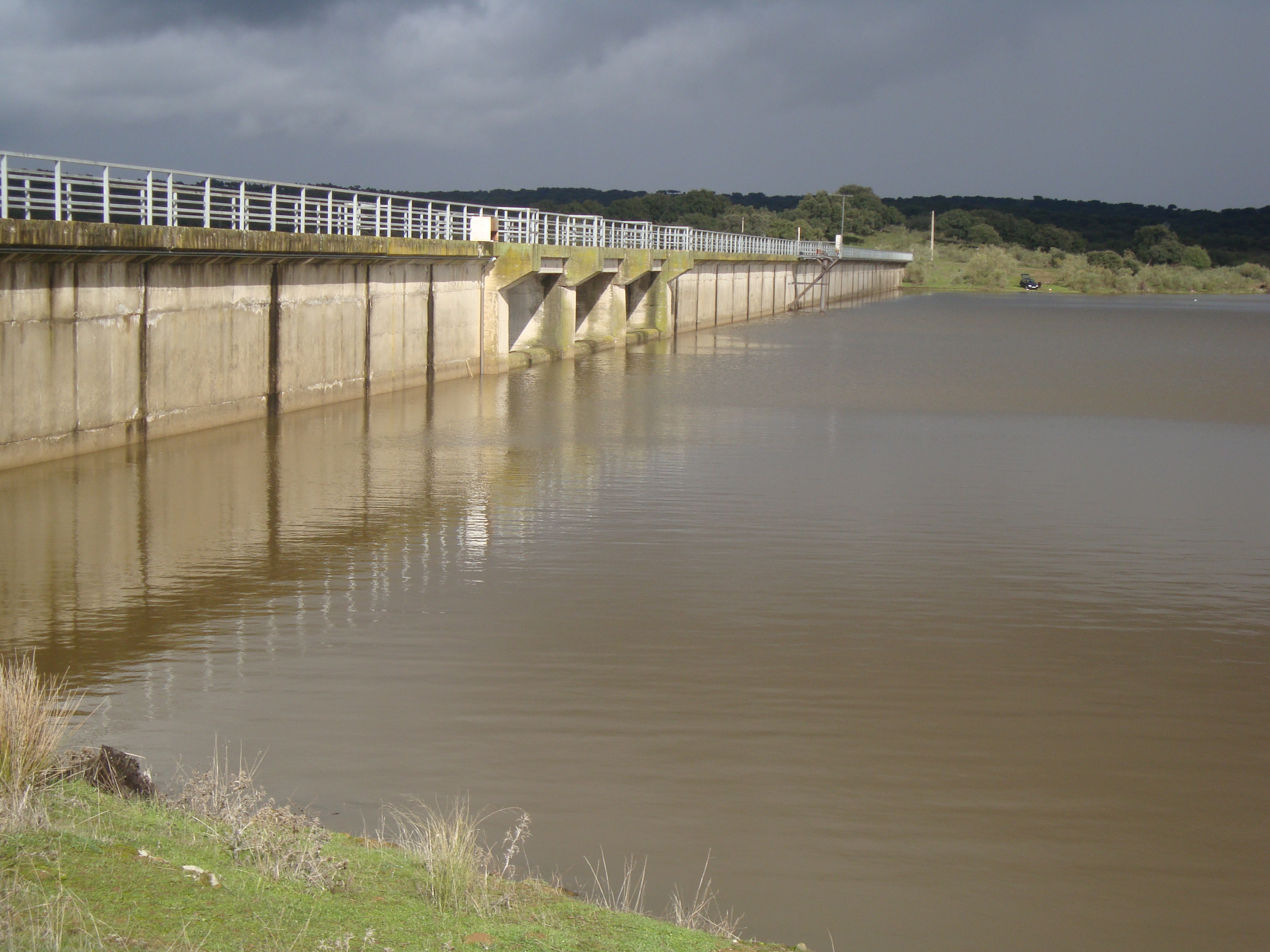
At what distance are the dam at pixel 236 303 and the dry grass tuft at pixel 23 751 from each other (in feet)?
36.0

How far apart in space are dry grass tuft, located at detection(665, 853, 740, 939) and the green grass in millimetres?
254

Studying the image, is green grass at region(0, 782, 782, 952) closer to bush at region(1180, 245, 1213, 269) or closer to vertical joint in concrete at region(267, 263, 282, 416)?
vertical joint in concrete at region(267, 263, 282, 416)

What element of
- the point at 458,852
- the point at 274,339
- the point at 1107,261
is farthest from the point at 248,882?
the point at 1107,261

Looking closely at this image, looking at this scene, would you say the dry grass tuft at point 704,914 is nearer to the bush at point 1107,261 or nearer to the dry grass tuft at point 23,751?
the dry grass tuft at point 23,751

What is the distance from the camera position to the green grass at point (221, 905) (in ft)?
16.1

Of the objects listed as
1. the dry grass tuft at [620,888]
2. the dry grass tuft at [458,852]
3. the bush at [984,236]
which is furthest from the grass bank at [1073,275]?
the dry grass tuft at [620,888]

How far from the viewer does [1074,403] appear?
102 feet

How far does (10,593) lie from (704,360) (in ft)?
107

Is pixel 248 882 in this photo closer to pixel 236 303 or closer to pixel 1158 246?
pixel 236 303

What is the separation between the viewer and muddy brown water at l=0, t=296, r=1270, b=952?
24.7ft

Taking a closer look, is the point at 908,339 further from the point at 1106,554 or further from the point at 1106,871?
the point at 1106,871

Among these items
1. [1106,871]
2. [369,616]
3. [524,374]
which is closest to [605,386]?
[524,374]

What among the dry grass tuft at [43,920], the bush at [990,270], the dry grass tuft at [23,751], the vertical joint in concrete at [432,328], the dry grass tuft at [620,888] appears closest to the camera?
the dry grass tuft at [43,920]

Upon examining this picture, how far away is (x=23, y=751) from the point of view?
6.60 meters
